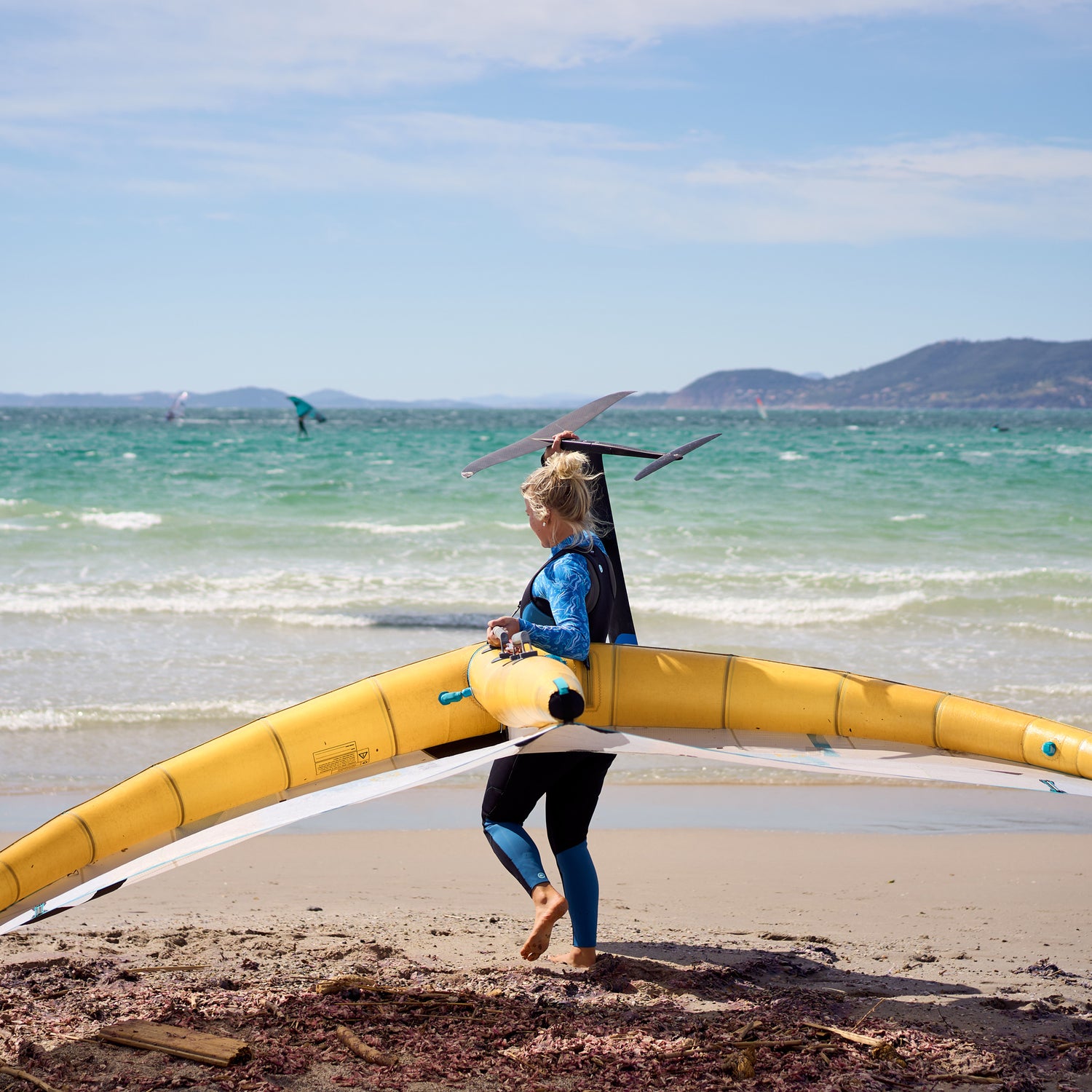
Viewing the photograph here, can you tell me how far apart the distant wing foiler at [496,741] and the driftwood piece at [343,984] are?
0.57m

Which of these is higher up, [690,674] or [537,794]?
[690,674]

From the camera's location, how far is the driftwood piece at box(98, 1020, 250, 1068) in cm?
289

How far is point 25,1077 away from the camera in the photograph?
2.75 m

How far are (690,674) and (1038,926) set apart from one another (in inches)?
72.2

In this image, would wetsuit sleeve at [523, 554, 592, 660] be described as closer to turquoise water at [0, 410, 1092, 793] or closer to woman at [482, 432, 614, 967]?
woman at [482, 432, 614, 967]

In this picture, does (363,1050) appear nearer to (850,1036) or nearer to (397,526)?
(850,1036)

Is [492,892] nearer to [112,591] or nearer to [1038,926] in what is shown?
[1038,926]

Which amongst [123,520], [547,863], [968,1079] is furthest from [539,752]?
[123,520]

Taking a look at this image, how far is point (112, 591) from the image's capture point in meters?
11.7

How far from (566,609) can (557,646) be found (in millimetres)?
105

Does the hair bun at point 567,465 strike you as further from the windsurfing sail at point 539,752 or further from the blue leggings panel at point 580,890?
the blue leggings panel at point 580,890

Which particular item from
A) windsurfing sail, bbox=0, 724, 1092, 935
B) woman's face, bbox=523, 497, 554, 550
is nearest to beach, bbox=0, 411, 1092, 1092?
windsurfing sail, bbox=0, 724, 1092, 935

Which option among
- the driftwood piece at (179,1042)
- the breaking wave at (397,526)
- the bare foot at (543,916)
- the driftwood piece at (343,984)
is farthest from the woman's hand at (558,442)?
the breaking wave at (397,526)

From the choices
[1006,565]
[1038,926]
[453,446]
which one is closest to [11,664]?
[1038,926]
